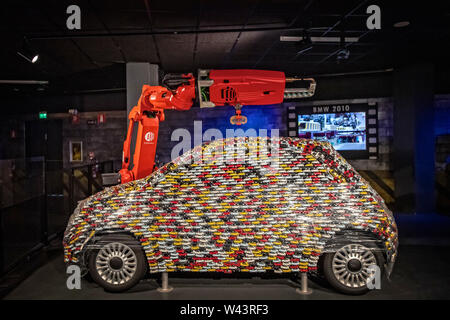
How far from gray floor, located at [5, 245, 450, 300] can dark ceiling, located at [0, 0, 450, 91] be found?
9.96 ft

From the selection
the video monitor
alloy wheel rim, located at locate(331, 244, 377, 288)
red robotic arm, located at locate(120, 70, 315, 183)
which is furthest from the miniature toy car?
the video monitor

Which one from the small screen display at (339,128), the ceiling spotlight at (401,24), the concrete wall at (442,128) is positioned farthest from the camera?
the concrete wall at (442,128)

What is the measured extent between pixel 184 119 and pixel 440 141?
5138mm

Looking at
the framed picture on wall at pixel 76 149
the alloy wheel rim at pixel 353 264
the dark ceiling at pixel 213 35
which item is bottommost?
the alloy wheel rim at pixel 353 264

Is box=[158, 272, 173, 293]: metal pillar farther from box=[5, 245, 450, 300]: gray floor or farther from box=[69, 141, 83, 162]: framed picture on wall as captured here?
box=[69, 141, 83, 162]: framed picture on wall

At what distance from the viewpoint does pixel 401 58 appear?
5637mm

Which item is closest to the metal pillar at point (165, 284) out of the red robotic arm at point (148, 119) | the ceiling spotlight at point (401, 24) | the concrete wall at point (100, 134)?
the red robotic arm at point (148, 119)

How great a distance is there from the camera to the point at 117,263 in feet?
9.79


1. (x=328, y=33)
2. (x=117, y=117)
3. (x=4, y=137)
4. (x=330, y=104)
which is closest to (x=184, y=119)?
(x=117, y=117)

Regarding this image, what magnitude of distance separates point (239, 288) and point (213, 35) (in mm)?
3329

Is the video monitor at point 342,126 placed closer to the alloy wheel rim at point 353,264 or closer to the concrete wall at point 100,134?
the alloy wheel rim at point 353,264

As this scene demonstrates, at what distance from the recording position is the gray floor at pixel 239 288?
9.68 ft

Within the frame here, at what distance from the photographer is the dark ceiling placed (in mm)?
3721

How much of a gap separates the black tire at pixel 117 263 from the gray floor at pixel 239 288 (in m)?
0.12
